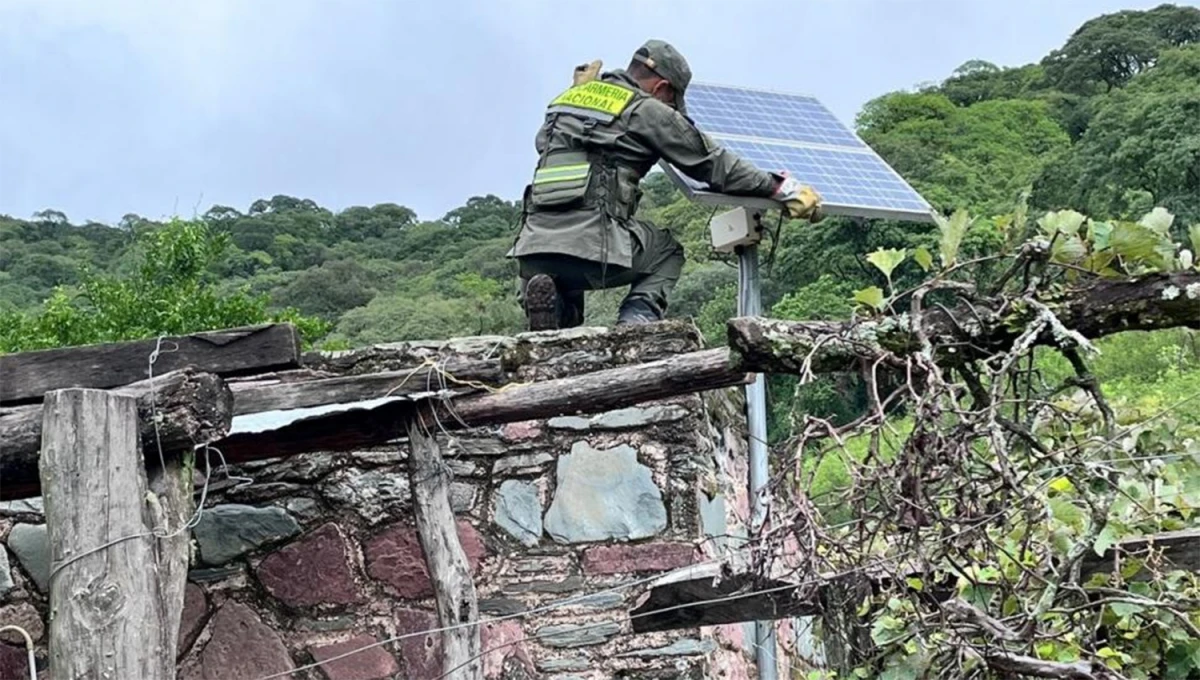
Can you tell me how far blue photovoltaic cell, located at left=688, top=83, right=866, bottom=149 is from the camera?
4.55 m

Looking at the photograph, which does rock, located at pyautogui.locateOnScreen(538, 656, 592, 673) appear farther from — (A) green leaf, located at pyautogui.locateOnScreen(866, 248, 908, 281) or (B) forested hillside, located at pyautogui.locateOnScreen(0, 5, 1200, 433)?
(B) forested hillside, located at pyautogui.locateOnScreen(0, 5, 1200, 433)

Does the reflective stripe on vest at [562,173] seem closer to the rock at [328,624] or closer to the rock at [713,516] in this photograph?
the rock at [713,516]

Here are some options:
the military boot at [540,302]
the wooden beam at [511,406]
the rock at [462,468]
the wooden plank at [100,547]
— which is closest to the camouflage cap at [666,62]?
the military boot at [540,302]

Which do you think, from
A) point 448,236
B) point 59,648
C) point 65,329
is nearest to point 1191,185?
point 448,236

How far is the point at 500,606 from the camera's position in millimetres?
3439

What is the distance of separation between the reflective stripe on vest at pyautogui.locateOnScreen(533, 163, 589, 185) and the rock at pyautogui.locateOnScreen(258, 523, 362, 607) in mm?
1219

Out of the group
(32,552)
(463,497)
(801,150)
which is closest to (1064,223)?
(463,497)

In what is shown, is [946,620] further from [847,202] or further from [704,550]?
[847,202]

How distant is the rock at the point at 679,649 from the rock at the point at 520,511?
41 cm

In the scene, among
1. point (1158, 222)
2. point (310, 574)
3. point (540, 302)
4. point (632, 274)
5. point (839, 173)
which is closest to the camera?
point (1158, 222)

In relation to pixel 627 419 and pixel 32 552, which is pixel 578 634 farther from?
pixel 32 552

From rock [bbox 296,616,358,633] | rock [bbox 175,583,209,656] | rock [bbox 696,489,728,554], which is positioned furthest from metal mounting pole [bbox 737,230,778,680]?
rock [bbox 175,583,209,656]

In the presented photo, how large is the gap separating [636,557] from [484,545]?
42cm

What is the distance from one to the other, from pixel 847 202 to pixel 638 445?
106 centimetres
